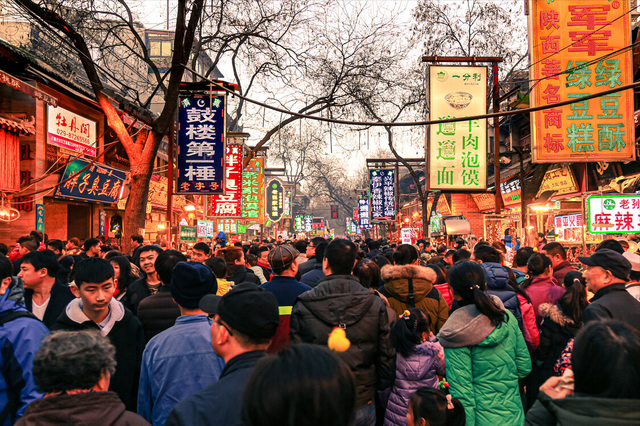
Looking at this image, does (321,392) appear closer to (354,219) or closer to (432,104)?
(432,104)

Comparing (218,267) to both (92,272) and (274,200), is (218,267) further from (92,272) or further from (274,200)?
(274,200)

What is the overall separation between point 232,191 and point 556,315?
15.0m

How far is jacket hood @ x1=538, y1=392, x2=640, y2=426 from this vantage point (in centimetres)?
169

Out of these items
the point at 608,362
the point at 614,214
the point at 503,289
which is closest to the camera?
the point at 608,362

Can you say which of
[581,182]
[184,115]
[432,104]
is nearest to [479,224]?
[581,182]

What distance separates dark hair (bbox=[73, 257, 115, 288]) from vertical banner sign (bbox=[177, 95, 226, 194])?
8.90 m

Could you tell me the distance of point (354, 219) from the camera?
5716 centimetres

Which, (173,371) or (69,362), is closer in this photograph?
(69,362)

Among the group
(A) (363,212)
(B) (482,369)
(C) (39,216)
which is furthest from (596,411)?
(A) (363,212)

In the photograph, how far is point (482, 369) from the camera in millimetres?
3430

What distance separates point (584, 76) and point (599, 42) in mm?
827

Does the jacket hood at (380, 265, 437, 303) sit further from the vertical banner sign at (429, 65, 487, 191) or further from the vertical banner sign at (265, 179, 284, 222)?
the vertical banner sign at (265, 179, 284, 222)

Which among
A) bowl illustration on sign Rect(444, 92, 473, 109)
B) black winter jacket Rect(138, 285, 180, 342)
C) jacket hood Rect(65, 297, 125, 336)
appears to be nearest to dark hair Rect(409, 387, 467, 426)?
black winter jacket Rect(138, 285, 180, 342)

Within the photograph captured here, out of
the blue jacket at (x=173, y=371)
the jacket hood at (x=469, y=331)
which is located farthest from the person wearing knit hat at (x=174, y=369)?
the jacket hood at (x=469, y=331)
